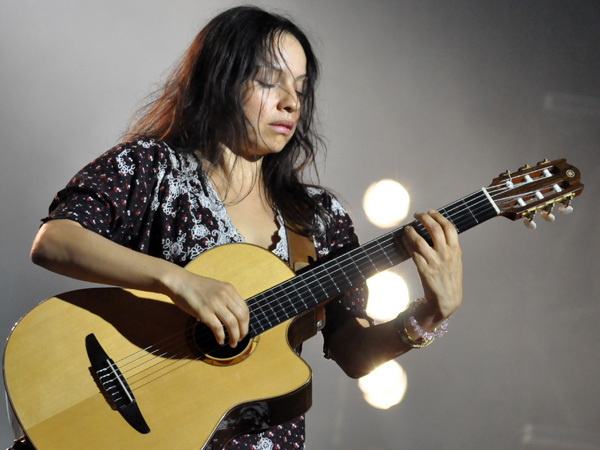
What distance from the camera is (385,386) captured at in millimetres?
2406

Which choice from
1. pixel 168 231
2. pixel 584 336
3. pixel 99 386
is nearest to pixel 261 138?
pixel 168 231

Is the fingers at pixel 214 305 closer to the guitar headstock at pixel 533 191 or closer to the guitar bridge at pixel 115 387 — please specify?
the guitar bridge at pixel 115 387

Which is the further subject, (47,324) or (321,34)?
(321,34)

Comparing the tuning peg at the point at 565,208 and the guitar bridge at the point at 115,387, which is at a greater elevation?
the tuning peg at the point at 565,208

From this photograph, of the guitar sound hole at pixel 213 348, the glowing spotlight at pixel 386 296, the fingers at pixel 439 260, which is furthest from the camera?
the glowing spotlight at pixel 386 296

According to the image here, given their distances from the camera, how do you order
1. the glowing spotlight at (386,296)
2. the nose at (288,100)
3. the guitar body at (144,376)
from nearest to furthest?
the guitar body at (144,376) < the nose at (288,100) < the glowing spotlight at (386,296)

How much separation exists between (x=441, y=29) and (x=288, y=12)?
0.65 meters

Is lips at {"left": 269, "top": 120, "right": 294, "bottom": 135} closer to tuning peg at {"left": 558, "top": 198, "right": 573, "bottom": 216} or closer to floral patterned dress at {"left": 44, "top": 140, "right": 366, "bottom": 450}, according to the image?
floral patterned dress at {"left": 44, "top": 140, "right": 366, "bottom": 450}

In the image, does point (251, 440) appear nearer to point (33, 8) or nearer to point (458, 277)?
point (458, 277)

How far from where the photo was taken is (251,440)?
1.14 m

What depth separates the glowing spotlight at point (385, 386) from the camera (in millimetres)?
2393

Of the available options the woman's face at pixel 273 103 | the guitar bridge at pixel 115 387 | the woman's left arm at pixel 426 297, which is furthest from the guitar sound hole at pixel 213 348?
the woman's face at pixel 273 103

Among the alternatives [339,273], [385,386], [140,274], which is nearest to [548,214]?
[339,273]

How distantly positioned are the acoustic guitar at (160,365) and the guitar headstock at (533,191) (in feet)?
1.33
